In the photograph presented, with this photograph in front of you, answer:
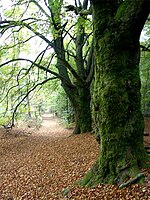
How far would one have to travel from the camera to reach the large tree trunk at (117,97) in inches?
182

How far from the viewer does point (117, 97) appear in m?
4.75

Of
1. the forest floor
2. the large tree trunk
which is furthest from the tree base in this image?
the forest floor

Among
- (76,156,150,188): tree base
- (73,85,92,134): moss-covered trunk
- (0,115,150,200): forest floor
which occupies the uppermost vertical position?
(73,85,92,134): moss-covered trunk

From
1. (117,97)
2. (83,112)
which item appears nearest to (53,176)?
(117,97)

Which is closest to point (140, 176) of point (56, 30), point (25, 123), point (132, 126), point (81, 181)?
point (132, 126)

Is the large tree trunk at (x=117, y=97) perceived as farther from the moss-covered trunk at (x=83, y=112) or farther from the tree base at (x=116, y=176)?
the moss-covered trunk at (x=83, y=112)

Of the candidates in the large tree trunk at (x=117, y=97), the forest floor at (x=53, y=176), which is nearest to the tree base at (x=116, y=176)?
the large tree trunk at (x=117, y=97)

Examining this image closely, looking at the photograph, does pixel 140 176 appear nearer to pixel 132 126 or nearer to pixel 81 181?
pixel 132 126

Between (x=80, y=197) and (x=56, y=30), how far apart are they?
6900 millimetres

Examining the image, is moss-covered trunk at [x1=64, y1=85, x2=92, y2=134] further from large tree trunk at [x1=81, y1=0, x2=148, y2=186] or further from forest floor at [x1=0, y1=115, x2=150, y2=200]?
large tree trunk at [x1=81, y1=0, x2=148, y2=186]

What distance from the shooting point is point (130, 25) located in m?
4.44

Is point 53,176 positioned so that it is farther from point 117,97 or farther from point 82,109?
point 82,109

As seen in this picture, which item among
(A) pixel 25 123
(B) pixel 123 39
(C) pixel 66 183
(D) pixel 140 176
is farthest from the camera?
(A) pixel 25 123

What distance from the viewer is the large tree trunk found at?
15.2ft
